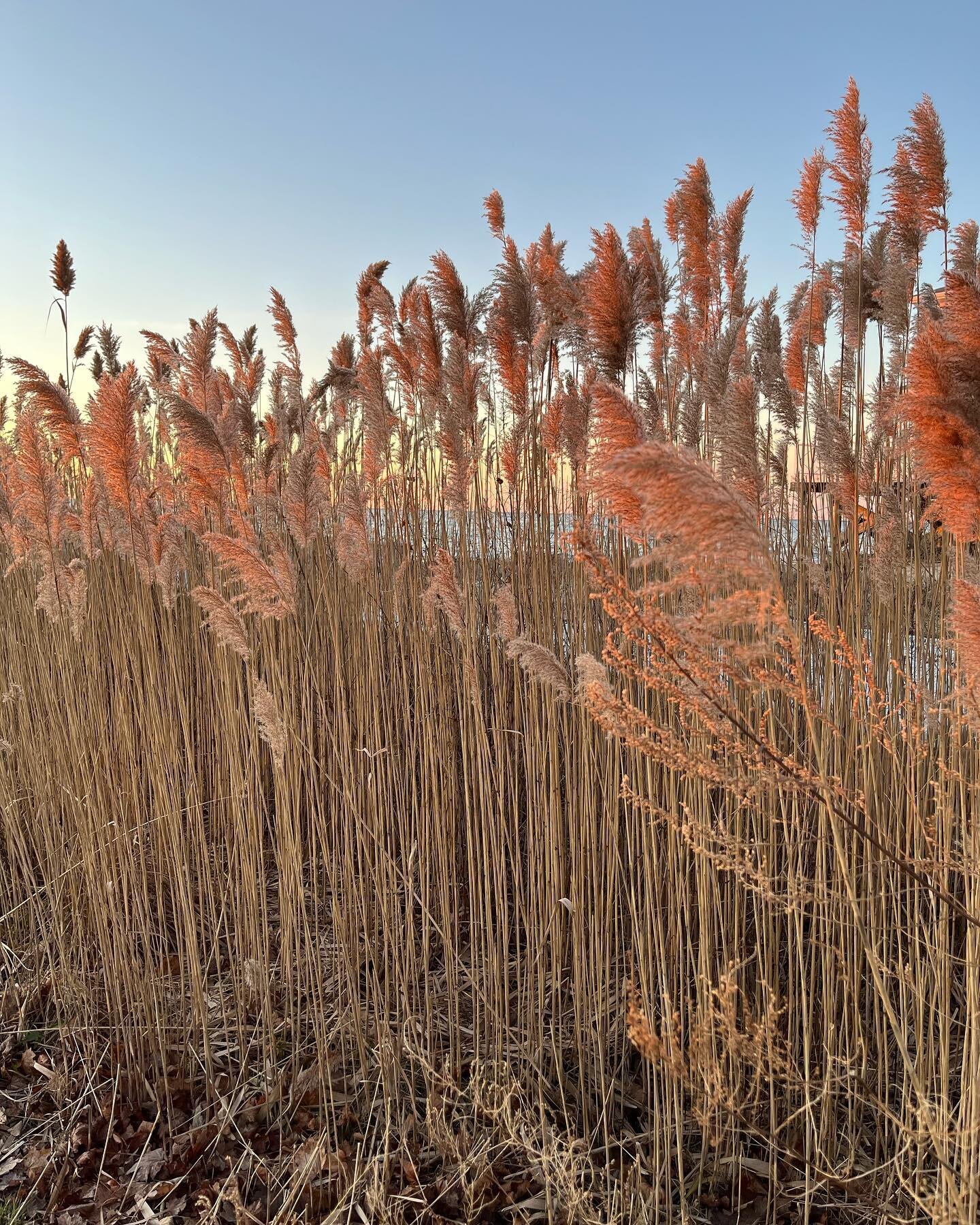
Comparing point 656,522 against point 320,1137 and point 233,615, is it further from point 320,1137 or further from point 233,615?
point 320,1137

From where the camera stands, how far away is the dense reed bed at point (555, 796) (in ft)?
4.62

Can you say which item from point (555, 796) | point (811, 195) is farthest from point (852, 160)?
point (555, 796)

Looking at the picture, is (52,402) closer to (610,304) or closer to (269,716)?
(269,716)

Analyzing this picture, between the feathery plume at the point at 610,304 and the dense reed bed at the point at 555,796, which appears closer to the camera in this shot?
the dense reed bed at the point at 555,796

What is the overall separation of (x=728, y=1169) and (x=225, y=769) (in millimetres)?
1657

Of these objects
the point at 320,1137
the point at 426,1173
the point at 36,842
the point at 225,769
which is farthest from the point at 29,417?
the point at 426,1173

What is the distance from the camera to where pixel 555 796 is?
6.27 feet

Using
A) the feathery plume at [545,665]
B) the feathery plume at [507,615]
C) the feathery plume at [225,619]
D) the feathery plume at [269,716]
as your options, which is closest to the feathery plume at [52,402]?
the feathery plume at [225,619]

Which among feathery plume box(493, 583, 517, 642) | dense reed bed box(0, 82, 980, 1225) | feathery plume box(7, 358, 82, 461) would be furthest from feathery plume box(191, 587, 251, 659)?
feathery plume box(7, 358, 82, 461)

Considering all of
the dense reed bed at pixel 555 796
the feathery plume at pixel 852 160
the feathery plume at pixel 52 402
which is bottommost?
the dense reed bed at pixel 555 796

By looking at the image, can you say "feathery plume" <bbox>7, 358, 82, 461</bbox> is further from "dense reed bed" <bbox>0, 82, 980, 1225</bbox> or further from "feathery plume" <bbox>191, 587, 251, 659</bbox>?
"feathery plume" <bbox>191, 587, 251, 659</bbox>

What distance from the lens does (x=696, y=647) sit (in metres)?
1.09

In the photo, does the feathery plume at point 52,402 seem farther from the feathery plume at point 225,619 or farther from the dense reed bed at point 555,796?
the feathery plume at point 225,619

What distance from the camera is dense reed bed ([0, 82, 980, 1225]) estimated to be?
55.5 inches
